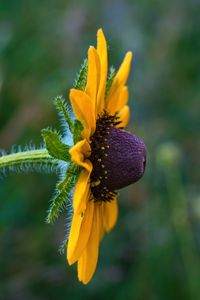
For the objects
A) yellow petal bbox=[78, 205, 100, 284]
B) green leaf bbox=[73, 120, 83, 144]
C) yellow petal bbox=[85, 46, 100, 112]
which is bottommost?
yellow petal bbox=[78, 205, 100, 284]

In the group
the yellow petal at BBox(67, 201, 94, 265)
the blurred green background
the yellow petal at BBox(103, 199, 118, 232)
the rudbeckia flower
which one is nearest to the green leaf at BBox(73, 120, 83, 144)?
the rudbeckia flower

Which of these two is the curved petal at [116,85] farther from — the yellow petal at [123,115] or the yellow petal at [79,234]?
the yellow petal at [79,234]

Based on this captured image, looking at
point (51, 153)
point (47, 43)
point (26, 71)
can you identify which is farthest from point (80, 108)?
point (47, 43)

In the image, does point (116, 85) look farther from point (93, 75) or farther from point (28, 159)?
point (28, 159)

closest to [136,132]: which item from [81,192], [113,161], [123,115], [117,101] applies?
[123,115]

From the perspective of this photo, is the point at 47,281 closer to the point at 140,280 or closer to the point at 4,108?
the point at 140,280

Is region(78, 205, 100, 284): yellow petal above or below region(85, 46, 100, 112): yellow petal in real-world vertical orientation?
below

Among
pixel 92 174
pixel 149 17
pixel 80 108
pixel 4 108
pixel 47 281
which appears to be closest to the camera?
pixel 80 108

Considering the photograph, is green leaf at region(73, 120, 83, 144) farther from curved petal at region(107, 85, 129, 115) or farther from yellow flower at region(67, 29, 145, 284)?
curved petal at region(107, 85, 129, 115)
